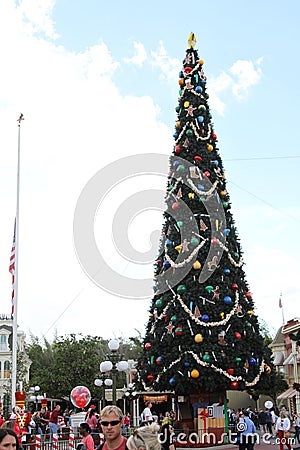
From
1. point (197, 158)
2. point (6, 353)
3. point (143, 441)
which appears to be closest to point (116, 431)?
point (143, 441)

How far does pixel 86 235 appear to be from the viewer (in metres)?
16.9

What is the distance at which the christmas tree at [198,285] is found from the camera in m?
21.9

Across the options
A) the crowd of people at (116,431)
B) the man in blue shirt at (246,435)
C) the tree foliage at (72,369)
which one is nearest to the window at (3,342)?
the tree foliage at (72,369)

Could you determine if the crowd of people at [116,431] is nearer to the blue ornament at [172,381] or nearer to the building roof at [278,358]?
the blue ornament at [172,381]

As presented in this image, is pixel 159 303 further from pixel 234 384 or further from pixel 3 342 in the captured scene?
pixel 3 342

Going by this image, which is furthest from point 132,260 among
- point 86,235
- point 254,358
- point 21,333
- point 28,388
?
point 21,333

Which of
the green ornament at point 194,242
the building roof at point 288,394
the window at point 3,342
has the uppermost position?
the green ornament at point 194,242

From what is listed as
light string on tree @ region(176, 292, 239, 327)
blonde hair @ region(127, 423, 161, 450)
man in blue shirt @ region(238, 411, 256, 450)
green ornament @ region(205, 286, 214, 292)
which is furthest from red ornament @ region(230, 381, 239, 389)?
blonde hair @ region(127, 423, 161, 450)

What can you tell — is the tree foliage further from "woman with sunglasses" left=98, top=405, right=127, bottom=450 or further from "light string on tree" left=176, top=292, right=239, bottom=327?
"woman with sunglasses" left=98, top=405, right=127, bottom=450

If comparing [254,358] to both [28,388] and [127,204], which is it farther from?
[28,388]

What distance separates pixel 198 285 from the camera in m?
23.0

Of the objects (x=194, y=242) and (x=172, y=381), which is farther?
(x=194, y=242)

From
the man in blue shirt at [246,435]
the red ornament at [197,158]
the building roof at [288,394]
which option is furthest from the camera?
the building roof at [288,394]

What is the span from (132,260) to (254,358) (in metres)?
6.63
